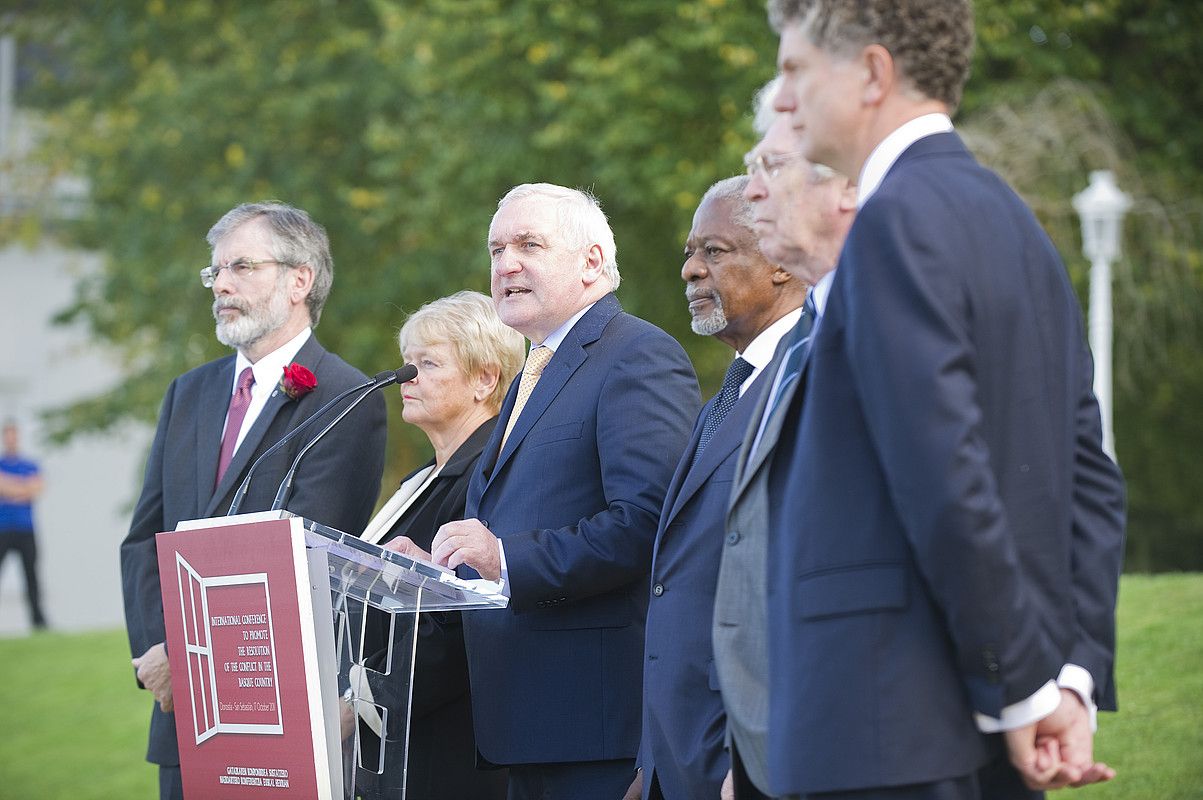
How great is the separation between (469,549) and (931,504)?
1.68 m

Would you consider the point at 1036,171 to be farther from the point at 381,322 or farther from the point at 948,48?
the point at 948,48

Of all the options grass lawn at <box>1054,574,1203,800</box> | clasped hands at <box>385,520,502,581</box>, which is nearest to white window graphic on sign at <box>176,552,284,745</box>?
clasped hands at <box>385,520,502,581</box>

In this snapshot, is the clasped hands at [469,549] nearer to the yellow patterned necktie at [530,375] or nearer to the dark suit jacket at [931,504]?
the yellow patterned necktie at [530,375]

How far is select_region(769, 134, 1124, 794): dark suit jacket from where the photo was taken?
1.99m

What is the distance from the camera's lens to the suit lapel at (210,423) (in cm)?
450

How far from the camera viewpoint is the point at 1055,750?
2.09 meters

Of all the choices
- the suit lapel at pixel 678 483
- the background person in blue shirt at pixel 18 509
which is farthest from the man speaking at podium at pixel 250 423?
the background person in blue shirt at pixel 18 509

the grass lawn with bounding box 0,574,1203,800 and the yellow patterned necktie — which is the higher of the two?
the yellow patterned necktie

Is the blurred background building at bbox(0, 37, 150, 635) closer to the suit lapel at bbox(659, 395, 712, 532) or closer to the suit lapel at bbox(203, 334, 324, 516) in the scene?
the suit lapel at bbox(203, 334, 324, 516)

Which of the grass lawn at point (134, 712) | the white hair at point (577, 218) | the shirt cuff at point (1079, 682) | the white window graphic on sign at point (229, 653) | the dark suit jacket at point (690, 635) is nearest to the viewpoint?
the shirt cuff at point (1079, 682)

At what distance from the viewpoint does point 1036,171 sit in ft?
39.9

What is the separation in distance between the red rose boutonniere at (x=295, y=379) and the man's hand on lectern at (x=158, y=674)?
868 mm

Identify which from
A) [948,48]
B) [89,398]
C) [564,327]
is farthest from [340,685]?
[89,398]

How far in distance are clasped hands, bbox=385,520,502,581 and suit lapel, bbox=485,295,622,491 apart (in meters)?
0.34
